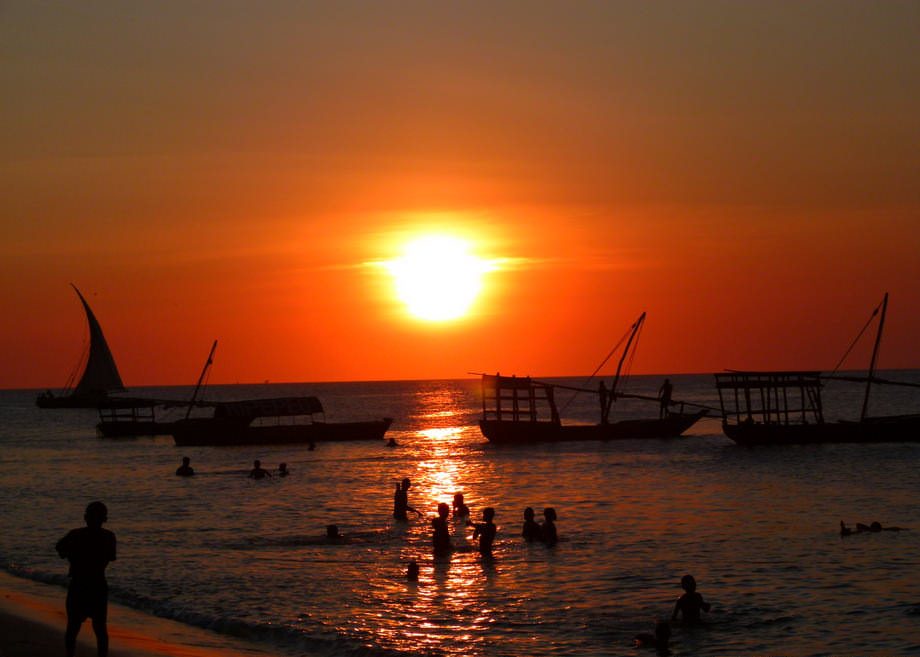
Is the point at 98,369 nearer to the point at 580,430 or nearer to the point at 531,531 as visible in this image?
the point at 580,430

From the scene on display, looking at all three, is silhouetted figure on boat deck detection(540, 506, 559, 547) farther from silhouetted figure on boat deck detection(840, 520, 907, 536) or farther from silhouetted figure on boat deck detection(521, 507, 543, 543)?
silhouetted figure on boat deck detection(840, 520, 907, 536)

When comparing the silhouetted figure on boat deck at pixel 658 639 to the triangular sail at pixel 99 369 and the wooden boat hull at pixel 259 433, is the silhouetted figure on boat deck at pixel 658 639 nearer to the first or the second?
the wooden boat hull at pixel 259 433

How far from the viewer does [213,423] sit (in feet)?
242

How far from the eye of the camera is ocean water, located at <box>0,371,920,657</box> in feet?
60.6

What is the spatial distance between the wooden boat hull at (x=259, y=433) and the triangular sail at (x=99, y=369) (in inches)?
1847

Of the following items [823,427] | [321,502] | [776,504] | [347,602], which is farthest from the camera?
[823,427]

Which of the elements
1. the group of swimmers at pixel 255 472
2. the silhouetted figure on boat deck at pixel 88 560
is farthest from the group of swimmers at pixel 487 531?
the group of swimmers at pixel 255 472

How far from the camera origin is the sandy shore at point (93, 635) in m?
15.2

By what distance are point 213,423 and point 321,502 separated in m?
36.3

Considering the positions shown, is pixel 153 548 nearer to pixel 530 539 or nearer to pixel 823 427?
pixel 530 539

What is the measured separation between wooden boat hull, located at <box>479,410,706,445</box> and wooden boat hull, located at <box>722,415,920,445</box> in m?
5.37

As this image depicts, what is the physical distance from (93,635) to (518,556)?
1167 centimetres

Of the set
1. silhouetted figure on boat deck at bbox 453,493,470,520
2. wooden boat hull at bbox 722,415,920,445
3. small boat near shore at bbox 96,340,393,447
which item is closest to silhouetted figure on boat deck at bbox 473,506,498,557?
silhouetted figure on boat deck at bbox 453,493,470,520

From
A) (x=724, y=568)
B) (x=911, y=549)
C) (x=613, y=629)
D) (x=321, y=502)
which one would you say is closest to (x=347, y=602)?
(x=613, y=629)
